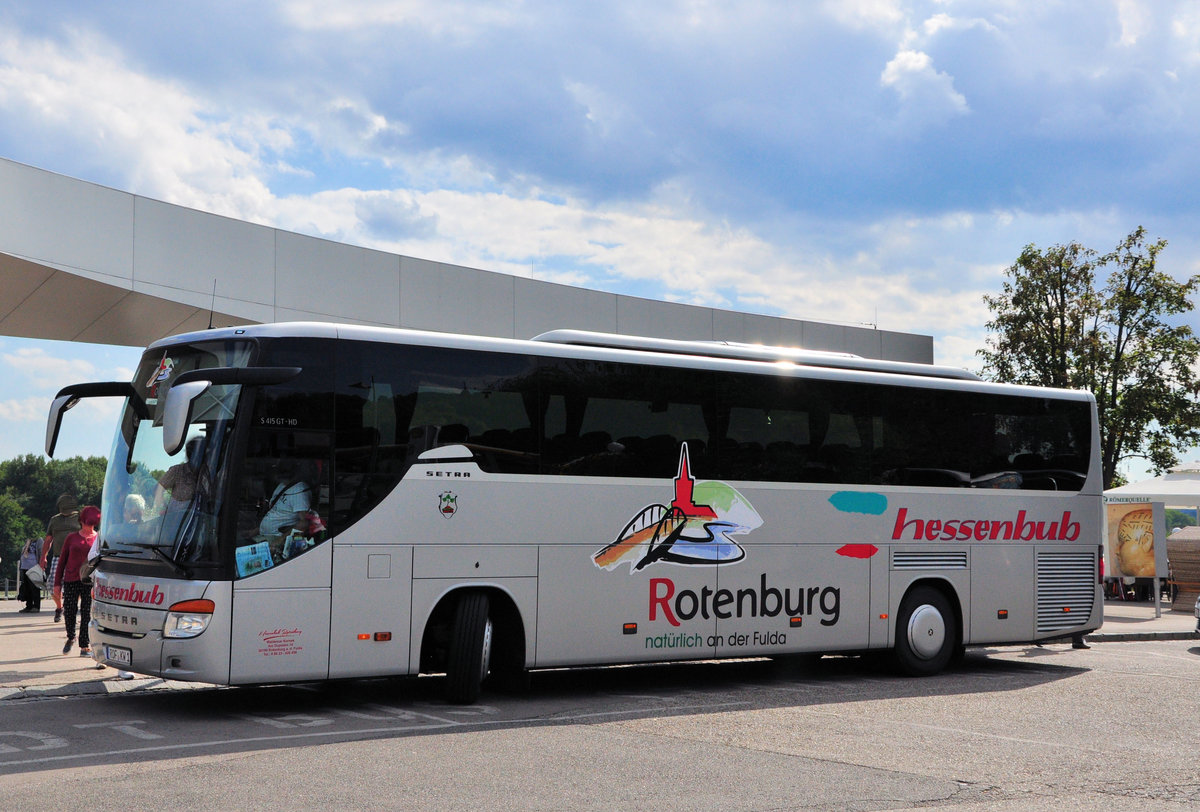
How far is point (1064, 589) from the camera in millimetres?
14812

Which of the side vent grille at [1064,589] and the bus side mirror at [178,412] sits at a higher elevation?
the bus side mirror at [178,412]

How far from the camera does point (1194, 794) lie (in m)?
7.26

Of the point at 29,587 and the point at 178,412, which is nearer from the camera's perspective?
the point at 178,412

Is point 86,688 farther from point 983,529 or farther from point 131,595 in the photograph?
point 983,529

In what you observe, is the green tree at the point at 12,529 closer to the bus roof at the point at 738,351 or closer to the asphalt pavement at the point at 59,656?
the asphalt pavement at the point at 59,656

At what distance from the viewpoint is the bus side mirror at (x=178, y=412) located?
8.62 meters

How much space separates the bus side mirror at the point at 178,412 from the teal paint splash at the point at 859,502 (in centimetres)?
690

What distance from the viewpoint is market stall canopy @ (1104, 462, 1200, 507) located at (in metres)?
28.4

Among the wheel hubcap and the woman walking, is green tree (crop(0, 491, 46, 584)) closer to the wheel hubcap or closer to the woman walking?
the woman walking

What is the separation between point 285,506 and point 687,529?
404 cm

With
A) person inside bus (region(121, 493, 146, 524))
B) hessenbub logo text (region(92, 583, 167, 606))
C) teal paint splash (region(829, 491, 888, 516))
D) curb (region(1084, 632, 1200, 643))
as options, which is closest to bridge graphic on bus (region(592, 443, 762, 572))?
teal paint splash (region(829, 491, 888, 516))

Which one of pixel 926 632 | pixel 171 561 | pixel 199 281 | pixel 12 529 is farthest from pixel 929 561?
pixel 12 529

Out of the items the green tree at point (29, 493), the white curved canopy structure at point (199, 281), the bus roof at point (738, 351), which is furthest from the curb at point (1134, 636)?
the green tree at point (29, 493)

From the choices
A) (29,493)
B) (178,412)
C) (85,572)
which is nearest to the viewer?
(178,412)
